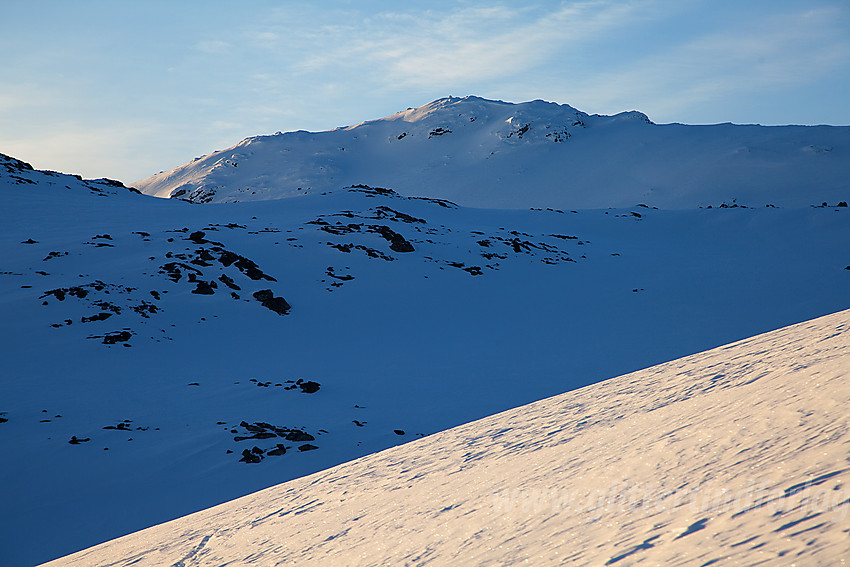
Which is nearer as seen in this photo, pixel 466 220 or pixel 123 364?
pixel 123 364

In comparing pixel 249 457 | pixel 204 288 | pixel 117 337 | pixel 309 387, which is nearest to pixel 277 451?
pixel 249 457

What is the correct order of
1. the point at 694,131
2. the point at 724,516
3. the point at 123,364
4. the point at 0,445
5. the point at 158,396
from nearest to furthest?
the point at 724,516 < the point at 0,445 < the point at 158,396 < the point at 123,364 < the point at 694,131

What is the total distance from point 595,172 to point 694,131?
14359 mm

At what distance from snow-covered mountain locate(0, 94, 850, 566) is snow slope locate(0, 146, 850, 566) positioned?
0.21 feet

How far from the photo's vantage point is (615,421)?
473cm

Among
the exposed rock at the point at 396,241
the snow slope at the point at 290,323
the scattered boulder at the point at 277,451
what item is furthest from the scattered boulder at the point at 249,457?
the exposed rock at the point at 396,241

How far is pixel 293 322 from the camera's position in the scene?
53.8 feet

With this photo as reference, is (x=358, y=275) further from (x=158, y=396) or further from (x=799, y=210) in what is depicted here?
(x=799, y=210)

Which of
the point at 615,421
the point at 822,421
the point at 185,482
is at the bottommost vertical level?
the point at 185,482

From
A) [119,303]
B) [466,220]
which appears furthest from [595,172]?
[119,303]

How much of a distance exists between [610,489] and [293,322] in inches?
548

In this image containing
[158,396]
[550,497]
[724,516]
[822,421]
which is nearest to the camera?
[724,516]

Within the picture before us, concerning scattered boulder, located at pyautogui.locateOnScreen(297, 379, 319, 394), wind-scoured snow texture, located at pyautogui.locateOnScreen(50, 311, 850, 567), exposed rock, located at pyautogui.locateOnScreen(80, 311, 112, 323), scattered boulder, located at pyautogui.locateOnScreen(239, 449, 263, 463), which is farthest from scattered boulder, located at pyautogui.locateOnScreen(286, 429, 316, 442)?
exposed rock, located at pyautogui.locateOnScreen(80, 311, 112, 323)

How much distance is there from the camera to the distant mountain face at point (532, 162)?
48.0 meters
